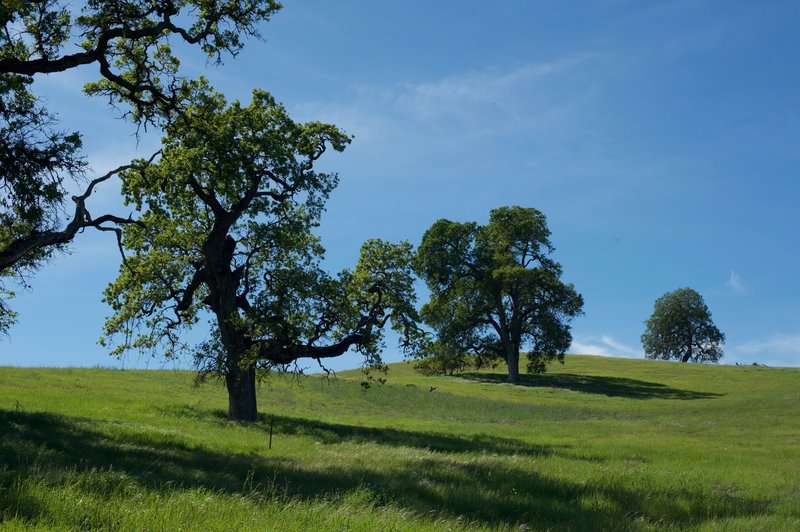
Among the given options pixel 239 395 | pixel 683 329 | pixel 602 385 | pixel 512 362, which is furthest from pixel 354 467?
pixel 683 329

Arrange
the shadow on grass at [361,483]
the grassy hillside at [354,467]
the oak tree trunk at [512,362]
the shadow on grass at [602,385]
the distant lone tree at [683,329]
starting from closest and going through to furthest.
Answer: the grassy hillside at [354,467] → the shadow on grass at [361,483] → the shadow on grass at [602,385] → the oak tree trunk at [512,362] → the distant lone tree at [683,329]

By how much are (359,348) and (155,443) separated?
1364cm

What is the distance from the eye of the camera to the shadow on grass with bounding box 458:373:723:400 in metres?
66.2

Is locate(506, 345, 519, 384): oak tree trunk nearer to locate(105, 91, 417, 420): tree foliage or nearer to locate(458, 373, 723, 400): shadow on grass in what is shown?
locate(458, 373, 723, 400): shadow on grass

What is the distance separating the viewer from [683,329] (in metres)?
115

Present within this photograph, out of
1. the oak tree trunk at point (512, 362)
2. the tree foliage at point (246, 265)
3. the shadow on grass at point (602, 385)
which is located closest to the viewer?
the tree foliage at point (246, 265)

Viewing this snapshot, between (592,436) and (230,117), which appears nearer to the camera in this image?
(230,117)

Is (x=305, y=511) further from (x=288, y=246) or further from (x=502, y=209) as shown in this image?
(x=502, y=209)

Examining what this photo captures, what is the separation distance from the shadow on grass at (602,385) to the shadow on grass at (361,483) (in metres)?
53.3

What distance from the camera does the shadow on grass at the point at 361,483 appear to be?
9586 millimetres

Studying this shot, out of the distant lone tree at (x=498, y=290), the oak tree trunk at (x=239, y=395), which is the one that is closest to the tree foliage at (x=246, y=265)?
the oak tree trunk at (x=239, y=395)

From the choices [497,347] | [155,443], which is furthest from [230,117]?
[497,347]

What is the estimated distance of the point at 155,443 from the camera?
1717 centimetres

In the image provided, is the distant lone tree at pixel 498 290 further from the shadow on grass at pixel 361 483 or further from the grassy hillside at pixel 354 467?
the shadow on grass at pixel 361 483
